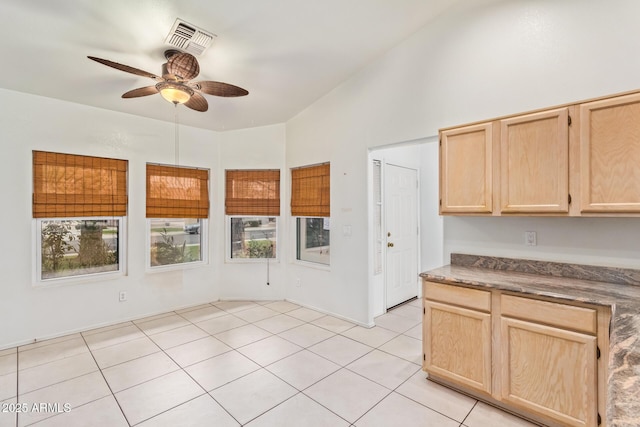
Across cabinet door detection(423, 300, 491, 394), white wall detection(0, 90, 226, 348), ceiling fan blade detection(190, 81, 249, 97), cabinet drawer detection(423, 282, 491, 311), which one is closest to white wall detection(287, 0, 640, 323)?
cabinet drawer detection(423, 282, 491, 311)

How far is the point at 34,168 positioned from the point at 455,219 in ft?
14.6

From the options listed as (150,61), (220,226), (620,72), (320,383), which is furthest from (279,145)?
(620,72)

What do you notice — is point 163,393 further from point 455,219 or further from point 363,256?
point 455,219

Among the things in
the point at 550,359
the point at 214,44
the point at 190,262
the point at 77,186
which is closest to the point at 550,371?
the point at 550,359

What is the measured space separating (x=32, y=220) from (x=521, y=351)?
15.6 feet

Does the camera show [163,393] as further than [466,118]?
No

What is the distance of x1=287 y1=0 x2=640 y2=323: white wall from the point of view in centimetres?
214

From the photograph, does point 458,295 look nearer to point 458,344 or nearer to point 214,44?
point 458,344

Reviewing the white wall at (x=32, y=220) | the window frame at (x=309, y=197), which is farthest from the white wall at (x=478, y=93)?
the white wall at (x=32, y=220)

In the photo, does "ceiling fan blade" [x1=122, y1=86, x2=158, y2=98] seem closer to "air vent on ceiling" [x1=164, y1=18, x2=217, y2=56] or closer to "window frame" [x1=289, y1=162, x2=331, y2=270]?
"air vent on ceiling" [x1=164, y1=18, x2=217, y2=56]

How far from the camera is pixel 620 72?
208 centimetres

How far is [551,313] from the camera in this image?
1908 mm

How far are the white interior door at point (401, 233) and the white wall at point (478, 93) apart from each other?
0.70 meters

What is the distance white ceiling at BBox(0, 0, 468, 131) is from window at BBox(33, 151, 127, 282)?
75cm
